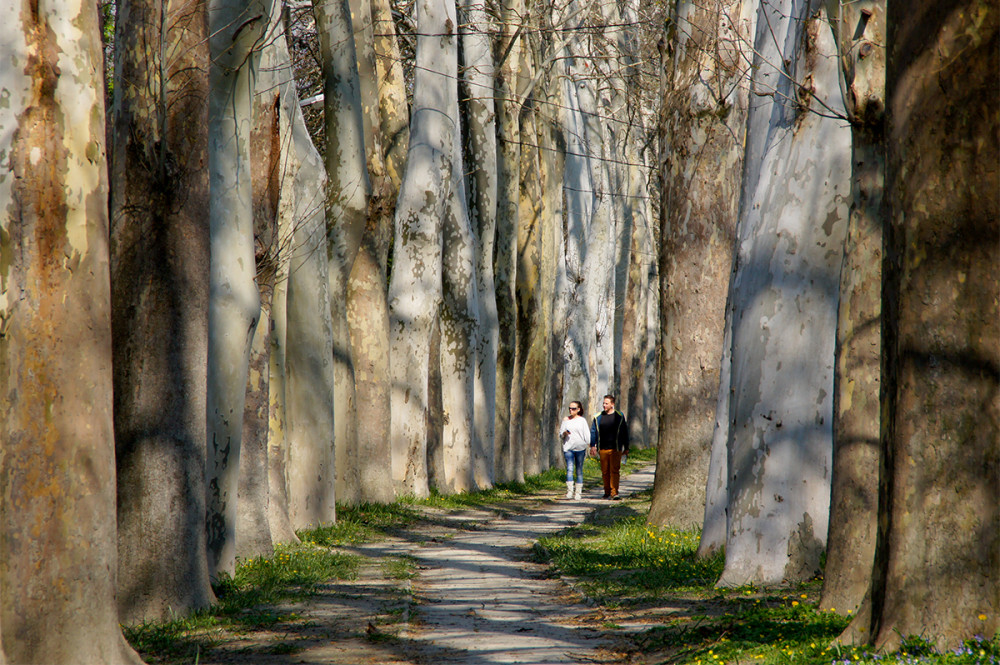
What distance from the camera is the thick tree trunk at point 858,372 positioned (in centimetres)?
713

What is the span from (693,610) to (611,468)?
1366 centimetres

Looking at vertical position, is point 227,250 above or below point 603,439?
above

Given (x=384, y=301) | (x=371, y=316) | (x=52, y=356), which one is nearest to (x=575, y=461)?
(x=384, y=301)

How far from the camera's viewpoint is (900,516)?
5.52 metres

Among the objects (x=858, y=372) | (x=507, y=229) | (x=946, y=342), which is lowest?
(x=858, y=372)

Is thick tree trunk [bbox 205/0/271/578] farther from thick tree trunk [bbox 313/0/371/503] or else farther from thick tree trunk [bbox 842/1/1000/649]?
thick tree trunk [bbox 313/0/371/503]

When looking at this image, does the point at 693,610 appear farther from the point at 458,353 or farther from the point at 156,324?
the point at 458,353

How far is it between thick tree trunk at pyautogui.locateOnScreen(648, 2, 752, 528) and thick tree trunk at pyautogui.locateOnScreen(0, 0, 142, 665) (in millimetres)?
8967

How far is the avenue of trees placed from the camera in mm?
5410

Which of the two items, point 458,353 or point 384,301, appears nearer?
point 384,301

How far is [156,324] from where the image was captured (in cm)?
784

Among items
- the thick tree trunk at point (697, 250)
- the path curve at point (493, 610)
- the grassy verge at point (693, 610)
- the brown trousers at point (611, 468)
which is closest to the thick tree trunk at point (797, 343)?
the grassy verge at point (693, 610)

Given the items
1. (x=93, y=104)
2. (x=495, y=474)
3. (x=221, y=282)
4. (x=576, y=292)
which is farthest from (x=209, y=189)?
(x=576, y=292)

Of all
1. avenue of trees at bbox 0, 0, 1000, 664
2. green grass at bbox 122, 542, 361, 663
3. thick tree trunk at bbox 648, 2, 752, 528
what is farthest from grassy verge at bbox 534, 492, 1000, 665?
green grass at bbox 122, 542, 361, 663
